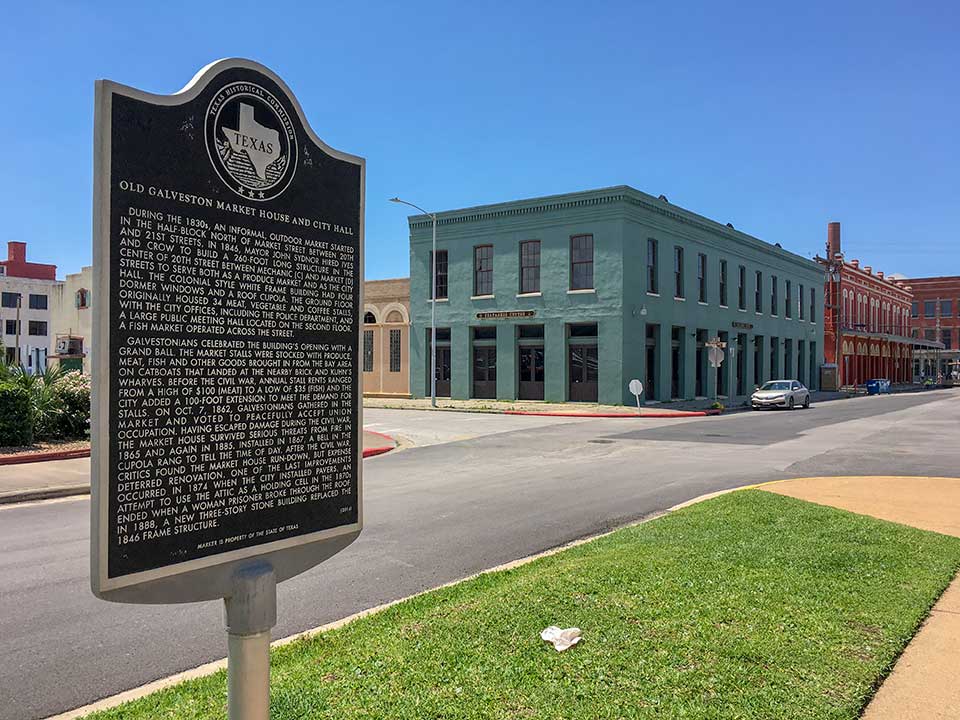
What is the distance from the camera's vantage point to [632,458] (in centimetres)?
1644

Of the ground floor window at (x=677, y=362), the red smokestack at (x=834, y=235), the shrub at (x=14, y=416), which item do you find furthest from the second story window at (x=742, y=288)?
the shrub at (x=14, y=416)

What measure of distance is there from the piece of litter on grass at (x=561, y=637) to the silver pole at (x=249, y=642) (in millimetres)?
2138

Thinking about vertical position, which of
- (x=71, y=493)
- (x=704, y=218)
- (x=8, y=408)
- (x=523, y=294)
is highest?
(x=704, y=218)

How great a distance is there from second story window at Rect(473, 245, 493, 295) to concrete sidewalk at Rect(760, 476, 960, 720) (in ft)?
96.3

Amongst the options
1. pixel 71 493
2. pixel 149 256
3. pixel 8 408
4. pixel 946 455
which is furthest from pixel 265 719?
pixel 946 455

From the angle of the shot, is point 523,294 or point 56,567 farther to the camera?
point 523,294

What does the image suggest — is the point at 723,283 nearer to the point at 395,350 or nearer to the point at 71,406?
the point at 395,350

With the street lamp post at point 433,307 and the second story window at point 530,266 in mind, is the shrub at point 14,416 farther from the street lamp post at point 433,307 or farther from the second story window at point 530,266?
the second story window at point 530,266

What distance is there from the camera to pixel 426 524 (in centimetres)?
939

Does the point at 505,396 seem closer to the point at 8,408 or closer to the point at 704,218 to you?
the point at 704,218

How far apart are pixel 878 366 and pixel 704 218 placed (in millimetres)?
48031

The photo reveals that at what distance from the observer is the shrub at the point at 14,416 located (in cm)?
1539

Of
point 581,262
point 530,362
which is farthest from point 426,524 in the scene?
point 530,362

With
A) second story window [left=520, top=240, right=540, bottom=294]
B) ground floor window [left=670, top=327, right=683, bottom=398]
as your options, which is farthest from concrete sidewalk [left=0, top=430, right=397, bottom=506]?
ground floor window [left=670, top=327, right=683, bottom=398]
